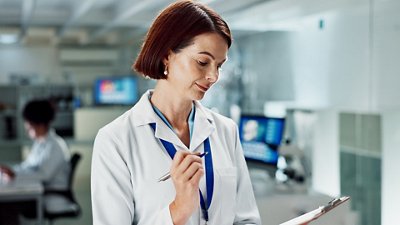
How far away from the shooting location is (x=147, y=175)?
1388 millimetres

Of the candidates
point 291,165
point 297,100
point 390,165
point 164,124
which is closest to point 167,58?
point 164,124

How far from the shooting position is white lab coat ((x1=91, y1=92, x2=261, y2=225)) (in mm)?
1352

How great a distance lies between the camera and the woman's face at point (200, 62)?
135cm

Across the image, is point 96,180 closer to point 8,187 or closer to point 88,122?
point 8,187

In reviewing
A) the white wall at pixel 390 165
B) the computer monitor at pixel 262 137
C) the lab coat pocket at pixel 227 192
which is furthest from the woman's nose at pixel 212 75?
the computer monitor at pixel 262 137

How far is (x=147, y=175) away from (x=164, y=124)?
0.16 meters

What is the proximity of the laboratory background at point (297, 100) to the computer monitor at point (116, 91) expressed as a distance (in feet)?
1.13

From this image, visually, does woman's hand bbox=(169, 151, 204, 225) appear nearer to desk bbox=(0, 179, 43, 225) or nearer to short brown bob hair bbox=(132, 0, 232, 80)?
short brown bob hair bbox=(132, 0, 232, 80)

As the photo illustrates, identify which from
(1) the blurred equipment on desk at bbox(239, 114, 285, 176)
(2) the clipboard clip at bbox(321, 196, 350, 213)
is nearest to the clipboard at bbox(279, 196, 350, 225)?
(2) the clipboard clip at bbox(321, 196, 350, 213)

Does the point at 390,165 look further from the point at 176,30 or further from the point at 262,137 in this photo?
the point at 176,30

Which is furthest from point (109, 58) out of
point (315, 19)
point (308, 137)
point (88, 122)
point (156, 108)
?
point (156, 108)

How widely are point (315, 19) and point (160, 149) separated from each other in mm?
4852

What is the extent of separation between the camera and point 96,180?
1.38m

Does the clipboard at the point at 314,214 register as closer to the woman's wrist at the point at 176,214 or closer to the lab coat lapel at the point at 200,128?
the woman's wrist at the point at 176,214
